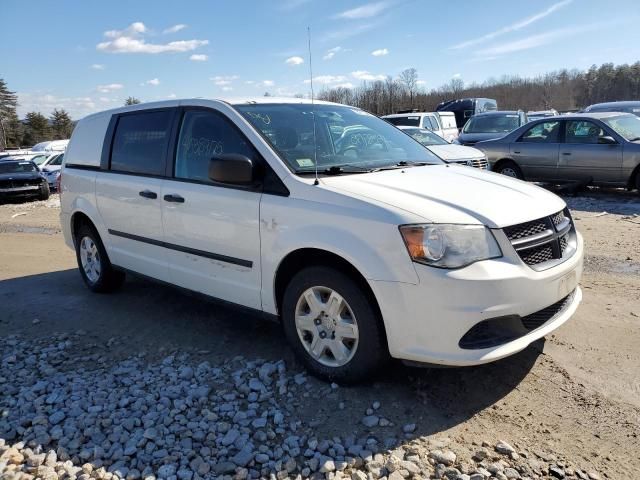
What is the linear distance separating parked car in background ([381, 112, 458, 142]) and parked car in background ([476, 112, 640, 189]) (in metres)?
3.66

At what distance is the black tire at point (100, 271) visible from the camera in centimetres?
550

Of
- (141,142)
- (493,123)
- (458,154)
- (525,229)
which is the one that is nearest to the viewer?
(525,229)

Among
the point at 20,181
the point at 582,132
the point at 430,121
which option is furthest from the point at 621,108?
the point at 20,181

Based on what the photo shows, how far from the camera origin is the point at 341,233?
125 inches

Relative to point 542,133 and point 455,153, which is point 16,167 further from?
point 542,133

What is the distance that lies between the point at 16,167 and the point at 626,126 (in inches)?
653

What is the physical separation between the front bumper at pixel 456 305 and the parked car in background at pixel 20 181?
51.9ft

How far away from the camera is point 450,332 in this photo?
2.92 meters

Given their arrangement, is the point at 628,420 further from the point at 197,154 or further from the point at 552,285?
the point at 197,154

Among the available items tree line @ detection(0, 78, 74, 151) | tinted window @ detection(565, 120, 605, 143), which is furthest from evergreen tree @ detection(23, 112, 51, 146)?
tinted window @ detection(565, 120, 605, 143)

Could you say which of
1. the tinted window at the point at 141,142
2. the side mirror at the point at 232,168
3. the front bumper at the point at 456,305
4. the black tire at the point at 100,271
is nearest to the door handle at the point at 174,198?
the tinted window at the point at 141,142

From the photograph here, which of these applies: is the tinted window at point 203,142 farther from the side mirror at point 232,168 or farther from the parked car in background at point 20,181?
the parked car in background at point 20,181

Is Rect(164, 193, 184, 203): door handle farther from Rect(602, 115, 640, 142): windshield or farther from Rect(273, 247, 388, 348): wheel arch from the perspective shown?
Rect(602, 115, 640, 142): windshield

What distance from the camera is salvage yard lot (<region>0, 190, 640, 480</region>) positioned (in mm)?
2725
